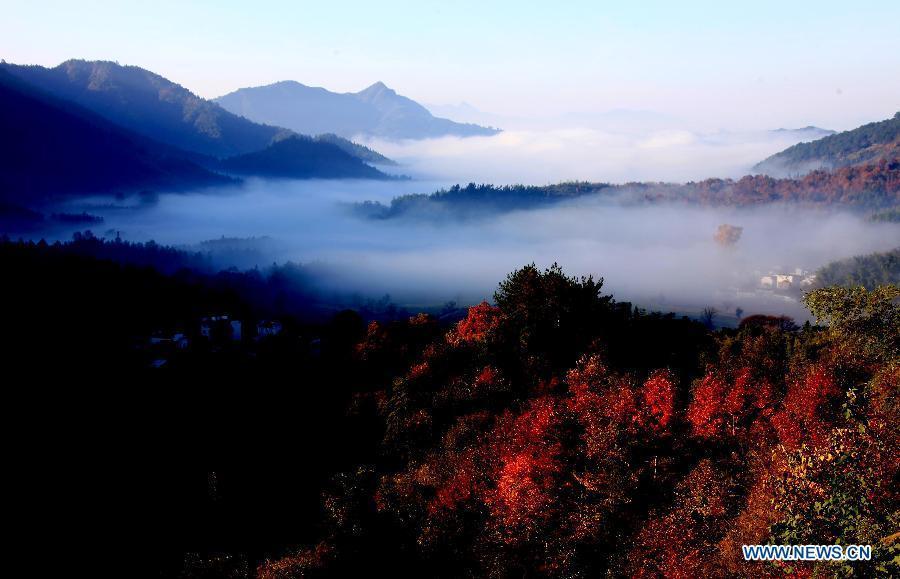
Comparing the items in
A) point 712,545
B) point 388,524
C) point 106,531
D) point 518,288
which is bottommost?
point 106,531

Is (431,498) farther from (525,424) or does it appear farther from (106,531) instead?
(106,531)

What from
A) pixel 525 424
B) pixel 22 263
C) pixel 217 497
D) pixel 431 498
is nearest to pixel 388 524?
pixel 431 498

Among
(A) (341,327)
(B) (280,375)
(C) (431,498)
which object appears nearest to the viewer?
(C) (431,498)

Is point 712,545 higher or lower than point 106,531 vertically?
higher

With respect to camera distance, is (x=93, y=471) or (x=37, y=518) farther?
(x=93, y=471)

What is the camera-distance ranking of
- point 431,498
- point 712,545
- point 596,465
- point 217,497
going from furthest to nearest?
point 217,497 < point 431,498 < point 596,465 < point 712,545

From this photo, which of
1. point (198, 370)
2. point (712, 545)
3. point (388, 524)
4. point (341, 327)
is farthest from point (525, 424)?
point (341, 327)

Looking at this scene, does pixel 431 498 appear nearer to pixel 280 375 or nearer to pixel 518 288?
pixel 518 288

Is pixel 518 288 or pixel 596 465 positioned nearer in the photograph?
pixel 596 465

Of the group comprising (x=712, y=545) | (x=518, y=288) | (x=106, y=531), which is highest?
(x=518, y=288)
